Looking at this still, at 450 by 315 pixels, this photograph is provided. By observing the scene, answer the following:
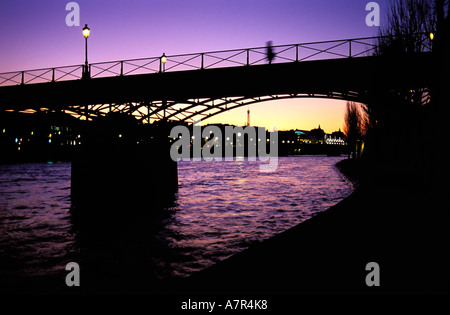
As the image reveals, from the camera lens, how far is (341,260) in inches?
147

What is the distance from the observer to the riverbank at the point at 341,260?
9.67ft

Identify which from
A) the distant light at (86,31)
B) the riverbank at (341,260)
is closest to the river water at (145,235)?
the riverbank at (341,260)

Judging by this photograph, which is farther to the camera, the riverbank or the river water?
the river water

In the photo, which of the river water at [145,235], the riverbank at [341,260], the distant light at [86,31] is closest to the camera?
the riverbank at [341,260]

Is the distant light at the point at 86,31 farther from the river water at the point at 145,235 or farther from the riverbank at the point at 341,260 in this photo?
the riverbank at the point at 341,260

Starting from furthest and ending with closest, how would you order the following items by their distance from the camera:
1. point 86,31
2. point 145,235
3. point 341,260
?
point 86,31, point 145,235, point 341,260

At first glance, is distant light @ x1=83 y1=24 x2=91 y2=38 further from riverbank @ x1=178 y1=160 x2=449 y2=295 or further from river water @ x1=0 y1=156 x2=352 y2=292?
riverbank @ x1=178 y1=160 x2=449 y2=295

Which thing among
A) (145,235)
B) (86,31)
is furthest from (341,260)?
(86,31)

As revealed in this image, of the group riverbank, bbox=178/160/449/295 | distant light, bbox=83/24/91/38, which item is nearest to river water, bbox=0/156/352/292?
riverbank, bbox=178/160/449/295

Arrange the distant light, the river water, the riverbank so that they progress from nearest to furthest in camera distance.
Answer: the riverbank → the river water → the distant light

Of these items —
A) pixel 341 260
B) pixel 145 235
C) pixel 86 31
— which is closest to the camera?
pixel 341 260

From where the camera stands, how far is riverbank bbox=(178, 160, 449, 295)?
9.67ft

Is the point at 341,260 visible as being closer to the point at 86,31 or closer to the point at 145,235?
the point at 145,235
